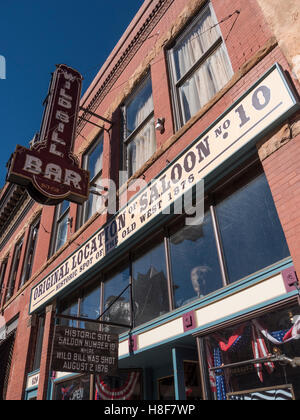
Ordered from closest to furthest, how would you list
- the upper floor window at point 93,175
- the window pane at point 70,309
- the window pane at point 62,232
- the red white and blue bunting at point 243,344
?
the red white and blue bunting at point 243,344
the window pane at point 70,309
the upper floor window at point 93,175
the window pane at point 62,232

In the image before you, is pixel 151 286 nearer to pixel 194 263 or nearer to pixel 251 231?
pixel 194 263

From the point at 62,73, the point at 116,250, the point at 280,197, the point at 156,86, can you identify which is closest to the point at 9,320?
the point at 116,250

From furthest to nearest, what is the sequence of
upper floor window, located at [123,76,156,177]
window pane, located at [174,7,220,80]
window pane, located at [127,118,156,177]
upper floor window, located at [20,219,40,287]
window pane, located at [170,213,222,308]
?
upper floor window, located at [20,219,40,287] < upper floor window, located at [123,76,156,177] < window pane, located at [127,118,156,177] < window pane, located at [174,7,220,80] < window pane, located at [170,213,222,308]

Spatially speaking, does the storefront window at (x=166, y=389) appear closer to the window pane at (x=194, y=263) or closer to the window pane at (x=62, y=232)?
the window pane at (x=194, y=263)

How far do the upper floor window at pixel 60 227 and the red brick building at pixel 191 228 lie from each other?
797mm

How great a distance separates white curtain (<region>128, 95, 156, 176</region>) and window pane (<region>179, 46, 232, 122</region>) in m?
1.18

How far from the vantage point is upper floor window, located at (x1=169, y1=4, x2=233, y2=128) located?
727cm

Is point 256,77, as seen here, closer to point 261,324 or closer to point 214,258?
point 214,258

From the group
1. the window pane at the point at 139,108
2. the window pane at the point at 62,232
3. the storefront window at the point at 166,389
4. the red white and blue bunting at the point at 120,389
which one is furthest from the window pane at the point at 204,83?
the window pane at the point at 62,232

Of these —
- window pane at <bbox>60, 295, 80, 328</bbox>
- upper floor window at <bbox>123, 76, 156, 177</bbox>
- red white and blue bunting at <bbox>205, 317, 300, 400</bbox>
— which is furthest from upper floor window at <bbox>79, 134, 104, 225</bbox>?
red white and blue bunting at <bbox>205, 317, 300, 400</bbox>

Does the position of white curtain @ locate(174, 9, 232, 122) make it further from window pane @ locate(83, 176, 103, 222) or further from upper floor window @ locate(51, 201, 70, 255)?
upper floor window @ locate(51, 201, 70, 255)

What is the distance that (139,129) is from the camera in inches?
372

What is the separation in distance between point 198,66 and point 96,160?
15.9 feet

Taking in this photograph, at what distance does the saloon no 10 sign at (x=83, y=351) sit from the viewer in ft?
18.9
